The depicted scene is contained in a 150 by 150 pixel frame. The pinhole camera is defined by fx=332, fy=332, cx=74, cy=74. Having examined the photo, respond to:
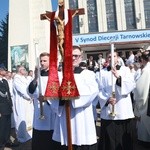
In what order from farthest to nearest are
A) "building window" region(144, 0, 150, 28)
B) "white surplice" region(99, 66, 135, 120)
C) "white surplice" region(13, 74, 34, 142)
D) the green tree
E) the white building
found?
the green tree → "building window" region(144, 0, 150, 28) → the white building → "white surplice" region(13, 74, 34, 142) → "white surplice" region(99, 66, 135, 120)

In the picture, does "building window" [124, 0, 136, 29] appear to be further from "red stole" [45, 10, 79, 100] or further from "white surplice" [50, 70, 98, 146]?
"white surplice" [50, 70, 98, 146]

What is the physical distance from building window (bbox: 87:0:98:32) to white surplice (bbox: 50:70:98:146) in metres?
30.6

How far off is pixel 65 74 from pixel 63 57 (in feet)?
0.74

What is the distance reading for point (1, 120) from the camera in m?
7.35

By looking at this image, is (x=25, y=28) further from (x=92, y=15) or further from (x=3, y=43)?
(x=3, y=43)

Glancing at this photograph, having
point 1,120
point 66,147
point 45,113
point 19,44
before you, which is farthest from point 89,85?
point 19,44

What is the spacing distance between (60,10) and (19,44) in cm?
Result: 1648

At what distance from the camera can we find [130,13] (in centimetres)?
3462

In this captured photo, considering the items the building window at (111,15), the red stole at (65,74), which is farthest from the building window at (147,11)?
the red stole at (65,74)

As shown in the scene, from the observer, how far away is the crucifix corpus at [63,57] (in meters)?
4.21

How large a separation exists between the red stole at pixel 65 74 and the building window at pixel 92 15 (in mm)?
30403

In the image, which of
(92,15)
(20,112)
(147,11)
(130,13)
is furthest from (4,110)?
(147,11)

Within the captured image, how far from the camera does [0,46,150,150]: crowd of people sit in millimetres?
4355

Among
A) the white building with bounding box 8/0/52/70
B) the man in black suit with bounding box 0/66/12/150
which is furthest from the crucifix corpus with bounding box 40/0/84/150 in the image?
the white building with bounding box 8/0/52/70
